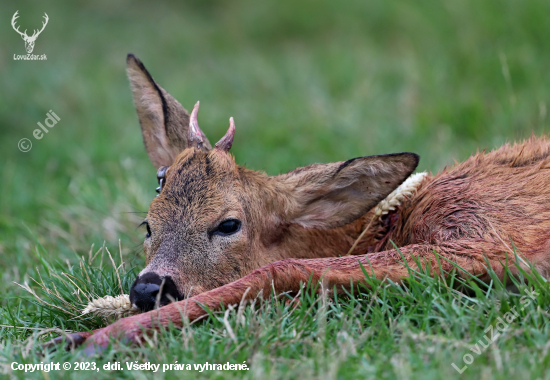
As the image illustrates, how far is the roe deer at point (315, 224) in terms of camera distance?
3252mm

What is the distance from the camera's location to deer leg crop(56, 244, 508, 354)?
10.2 ft

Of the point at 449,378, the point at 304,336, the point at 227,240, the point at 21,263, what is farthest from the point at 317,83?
the point at 449,378

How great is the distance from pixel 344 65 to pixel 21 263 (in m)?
5.73

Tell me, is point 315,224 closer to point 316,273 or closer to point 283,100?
point 316,273

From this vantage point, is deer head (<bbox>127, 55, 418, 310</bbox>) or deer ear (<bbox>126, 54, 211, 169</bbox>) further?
deer ear (<bbox>126, 54, 211, 169</bbox>)

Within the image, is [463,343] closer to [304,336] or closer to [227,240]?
[304,336]

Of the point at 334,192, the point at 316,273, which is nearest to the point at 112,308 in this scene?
the point at 316,273

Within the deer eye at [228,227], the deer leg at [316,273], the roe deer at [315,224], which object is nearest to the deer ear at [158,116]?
the roe deer at [315,224]

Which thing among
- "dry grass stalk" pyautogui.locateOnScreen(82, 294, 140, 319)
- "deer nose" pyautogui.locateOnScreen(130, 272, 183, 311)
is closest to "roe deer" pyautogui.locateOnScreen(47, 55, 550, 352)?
"deer nose" pyautogui.locateOnScreen(130, 272, 183, 311)

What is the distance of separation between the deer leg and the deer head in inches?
5.7

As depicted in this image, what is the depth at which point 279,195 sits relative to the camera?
391 cm

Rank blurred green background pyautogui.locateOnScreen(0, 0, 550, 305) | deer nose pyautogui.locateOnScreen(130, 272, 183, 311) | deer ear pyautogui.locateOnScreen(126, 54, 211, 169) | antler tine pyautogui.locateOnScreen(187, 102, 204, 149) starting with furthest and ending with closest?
blurred green background pyautogui.locateOnScreen(0, 0, 550, 305)
deer ear pyautogui.locateOnScreen(126, 54, 211, 169)
antler tine pyautogui.locateOnScreen(187, 102, 204, 149)
deer nose pyautogui.locateOnScreen(130, 272, 183, 311)

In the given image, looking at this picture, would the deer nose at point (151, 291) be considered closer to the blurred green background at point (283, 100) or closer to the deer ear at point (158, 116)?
the blurred green background at point (283, 100)

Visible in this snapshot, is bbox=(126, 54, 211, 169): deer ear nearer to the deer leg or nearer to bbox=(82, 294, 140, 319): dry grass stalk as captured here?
bbox=(82, 294, 140, 319): dry grass stalk
